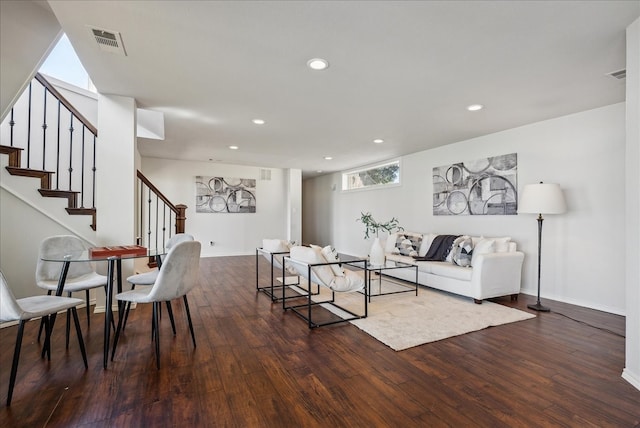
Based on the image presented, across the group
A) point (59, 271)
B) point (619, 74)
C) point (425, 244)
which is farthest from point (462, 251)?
point (59, 271)

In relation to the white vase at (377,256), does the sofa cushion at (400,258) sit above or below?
below

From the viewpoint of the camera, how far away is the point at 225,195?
27.5 feet

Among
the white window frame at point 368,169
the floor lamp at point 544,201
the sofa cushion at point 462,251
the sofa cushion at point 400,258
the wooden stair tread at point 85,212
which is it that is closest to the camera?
the wooden stair tread at point 85,212

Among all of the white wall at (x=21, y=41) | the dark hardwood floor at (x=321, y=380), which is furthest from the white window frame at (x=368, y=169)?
the white wall at (x=21, y=41)

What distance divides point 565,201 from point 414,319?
105 inches

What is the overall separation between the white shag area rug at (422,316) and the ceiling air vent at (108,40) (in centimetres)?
329

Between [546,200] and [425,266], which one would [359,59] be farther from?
[425,266]

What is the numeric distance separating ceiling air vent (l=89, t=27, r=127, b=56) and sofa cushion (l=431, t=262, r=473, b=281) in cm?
441

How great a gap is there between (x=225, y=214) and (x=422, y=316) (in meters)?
6.32

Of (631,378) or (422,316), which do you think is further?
(422,316)

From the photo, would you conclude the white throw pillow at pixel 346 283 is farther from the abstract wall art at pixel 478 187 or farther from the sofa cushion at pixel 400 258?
the abstract wall art at pixel 478 187

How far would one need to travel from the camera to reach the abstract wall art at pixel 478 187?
15.4 ft

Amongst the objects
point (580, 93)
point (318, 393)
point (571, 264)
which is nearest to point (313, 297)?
point (318, 393)

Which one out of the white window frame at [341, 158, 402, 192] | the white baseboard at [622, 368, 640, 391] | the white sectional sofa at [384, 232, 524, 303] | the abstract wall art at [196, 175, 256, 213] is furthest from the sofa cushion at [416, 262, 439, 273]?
the abstract wall art at [196, 175, 256, 213]
